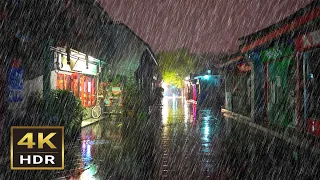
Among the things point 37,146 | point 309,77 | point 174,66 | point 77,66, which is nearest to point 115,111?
point 77,66

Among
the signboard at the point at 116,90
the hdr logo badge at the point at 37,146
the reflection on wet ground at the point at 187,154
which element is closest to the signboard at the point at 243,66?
the signboard at the point at 116,90

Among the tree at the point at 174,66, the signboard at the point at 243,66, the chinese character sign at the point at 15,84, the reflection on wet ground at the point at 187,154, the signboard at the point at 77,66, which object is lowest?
the reflection on wet ground at the point at 187,154

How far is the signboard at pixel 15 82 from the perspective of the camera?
14.5 meters

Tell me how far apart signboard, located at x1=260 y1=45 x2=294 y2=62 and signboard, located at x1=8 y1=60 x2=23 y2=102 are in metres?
11.5

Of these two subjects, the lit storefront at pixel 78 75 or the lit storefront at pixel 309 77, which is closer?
the lit storefront at pixel 309 77

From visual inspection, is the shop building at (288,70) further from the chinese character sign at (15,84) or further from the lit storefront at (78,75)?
the chinese character sign at (15,84)

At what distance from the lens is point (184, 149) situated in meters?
14.1

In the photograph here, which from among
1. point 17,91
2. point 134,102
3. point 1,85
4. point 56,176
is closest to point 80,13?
point 134,102

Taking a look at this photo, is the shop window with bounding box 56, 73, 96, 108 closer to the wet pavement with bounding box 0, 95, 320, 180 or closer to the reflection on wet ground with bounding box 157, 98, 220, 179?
the wet pavement with bounding box 0, 95, 320, 180

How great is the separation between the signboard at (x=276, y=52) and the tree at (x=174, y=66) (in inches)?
3665

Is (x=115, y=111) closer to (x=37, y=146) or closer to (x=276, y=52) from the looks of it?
(x=276, y=52)

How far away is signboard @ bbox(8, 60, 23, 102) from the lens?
570 inches

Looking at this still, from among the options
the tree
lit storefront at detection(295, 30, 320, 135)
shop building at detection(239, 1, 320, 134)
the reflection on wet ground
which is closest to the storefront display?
the reflection on wet ground

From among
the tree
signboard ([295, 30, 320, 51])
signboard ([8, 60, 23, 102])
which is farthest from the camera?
the tree
